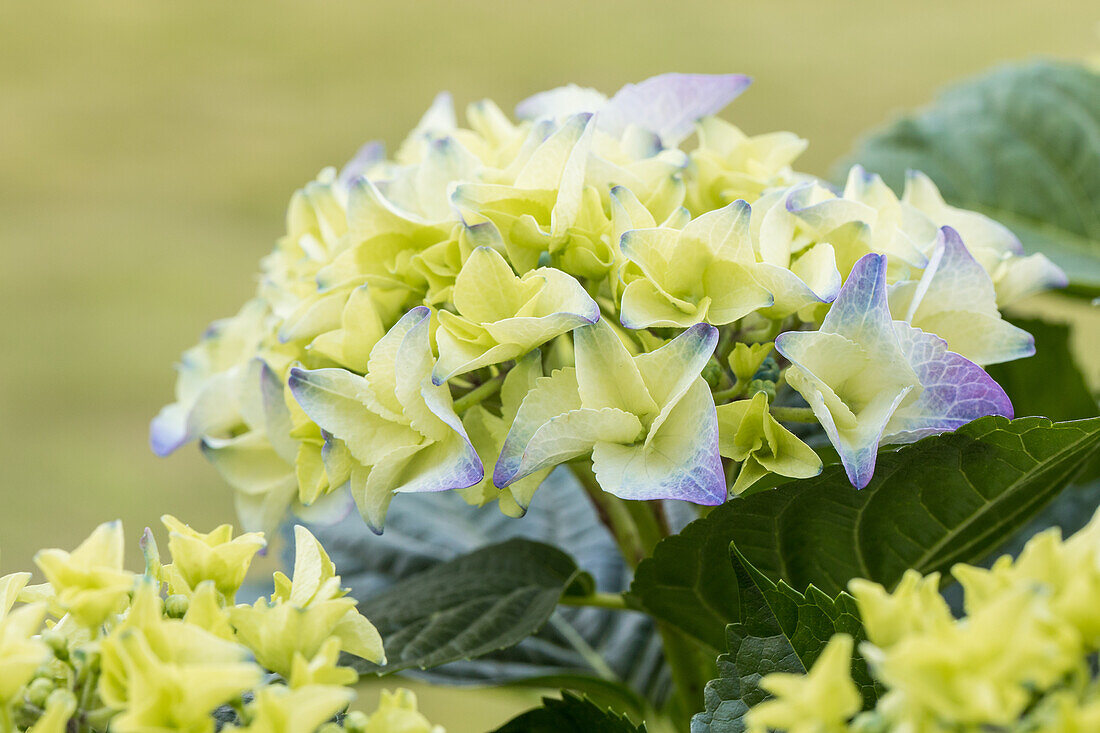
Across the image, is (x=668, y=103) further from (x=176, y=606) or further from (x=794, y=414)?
(x=176, y=606)

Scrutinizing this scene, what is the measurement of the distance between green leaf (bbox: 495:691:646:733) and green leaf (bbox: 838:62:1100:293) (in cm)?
42

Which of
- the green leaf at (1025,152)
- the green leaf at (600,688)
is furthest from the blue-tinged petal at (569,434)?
the green leaf at (1025,152)

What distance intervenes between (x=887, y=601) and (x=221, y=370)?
0.33 meters

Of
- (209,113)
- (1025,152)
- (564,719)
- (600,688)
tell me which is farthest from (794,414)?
(209,113)

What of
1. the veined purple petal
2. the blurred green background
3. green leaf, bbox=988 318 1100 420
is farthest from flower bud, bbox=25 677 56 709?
the blurred green background

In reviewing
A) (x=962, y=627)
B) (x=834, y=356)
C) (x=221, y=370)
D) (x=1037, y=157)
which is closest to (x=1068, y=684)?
(x=962, y=627)

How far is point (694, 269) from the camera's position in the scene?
1.11 feet

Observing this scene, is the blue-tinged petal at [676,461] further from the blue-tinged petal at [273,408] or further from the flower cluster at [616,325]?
the blue-tinged petal at [273,408]

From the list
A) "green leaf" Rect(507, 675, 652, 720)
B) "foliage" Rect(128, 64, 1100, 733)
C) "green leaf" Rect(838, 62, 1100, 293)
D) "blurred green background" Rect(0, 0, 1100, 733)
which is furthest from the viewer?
"blurred green background" Rect(0, 0, 1100, 733)

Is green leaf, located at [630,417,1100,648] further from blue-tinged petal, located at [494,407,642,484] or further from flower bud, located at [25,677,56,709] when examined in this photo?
flower bud, located at [25,677,56,709]

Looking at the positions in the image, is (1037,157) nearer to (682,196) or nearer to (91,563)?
(682,196)

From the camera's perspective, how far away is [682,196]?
368 millimetres

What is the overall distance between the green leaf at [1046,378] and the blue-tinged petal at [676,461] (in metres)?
0.25

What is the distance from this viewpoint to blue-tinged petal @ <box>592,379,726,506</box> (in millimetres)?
298
